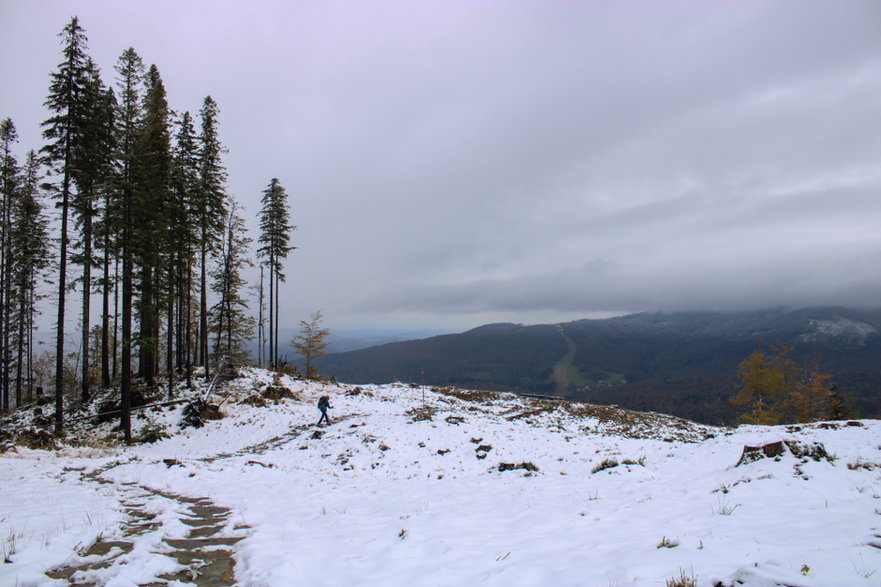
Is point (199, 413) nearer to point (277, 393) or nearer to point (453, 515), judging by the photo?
point (277, 393)

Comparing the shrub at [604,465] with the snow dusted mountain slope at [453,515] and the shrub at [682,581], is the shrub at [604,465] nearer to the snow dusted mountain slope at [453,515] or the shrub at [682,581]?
the snow dusted mountain slope at [453,515]

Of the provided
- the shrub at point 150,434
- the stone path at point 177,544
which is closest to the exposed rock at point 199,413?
the shrub at point 150,434

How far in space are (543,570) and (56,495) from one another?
10539 millimetres

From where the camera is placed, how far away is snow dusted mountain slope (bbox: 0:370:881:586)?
15.4 ft

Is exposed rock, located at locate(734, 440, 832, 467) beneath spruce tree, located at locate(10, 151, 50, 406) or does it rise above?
beneath

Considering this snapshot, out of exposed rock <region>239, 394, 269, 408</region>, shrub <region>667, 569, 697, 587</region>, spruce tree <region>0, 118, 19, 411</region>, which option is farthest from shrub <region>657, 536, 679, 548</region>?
spruce tree <region>0, 118, 19, 411</region>

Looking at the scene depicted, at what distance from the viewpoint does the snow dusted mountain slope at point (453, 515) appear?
15.4 ft

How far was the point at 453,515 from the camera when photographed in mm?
8109

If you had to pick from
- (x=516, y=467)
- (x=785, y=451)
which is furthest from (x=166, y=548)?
(x=785, y=451)

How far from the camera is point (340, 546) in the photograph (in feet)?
20.7

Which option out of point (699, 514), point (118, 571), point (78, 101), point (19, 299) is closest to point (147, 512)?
point (118, 571)

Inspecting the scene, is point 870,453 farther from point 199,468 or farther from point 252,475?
point 199,468

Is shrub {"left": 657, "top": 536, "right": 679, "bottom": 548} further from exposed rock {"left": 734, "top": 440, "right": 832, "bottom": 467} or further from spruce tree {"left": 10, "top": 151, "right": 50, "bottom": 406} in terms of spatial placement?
spruce tree {"left": 10, "top": 151, "right": 50, "bottom": 406}

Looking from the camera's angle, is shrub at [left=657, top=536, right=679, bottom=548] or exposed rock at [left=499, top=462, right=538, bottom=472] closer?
shrub at [left=657, top=536, right=679, bottom=548]
